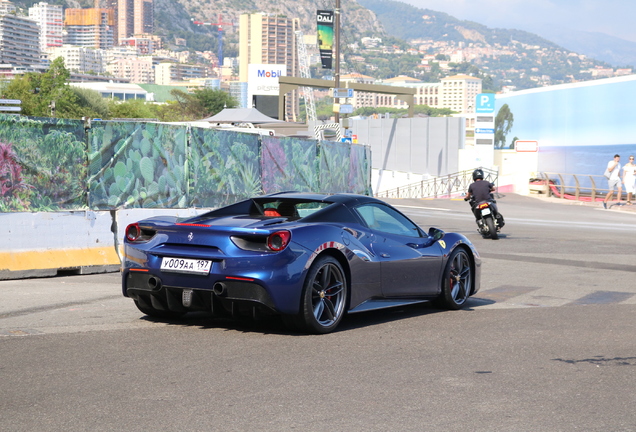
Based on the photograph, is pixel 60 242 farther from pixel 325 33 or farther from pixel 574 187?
pixel 325 33

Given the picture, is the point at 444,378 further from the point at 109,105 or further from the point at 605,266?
the point at 109,105

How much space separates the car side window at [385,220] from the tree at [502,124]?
46.7 meters

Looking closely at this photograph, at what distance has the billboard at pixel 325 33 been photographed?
153 ft

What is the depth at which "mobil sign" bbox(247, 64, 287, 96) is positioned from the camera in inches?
4806

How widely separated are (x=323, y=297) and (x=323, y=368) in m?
1.32

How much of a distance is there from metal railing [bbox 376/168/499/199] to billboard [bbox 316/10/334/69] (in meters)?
9.81

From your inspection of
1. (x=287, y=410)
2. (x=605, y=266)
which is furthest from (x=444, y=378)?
(x=605, y=266)

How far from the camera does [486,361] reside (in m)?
6.11

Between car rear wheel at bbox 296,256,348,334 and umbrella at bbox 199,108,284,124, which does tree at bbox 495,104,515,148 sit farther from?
car rear wheel at bbox 296,256,348,334

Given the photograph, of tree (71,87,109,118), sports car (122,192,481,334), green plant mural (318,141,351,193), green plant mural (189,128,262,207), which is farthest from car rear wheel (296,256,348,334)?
tree (71,87,109,118)

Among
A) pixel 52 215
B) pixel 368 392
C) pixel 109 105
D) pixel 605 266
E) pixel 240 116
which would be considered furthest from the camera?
pixel 109 105

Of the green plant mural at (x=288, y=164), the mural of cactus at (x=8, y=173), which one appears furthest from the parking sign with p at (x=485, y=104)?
the mural of cactus at (x=8, y=173)

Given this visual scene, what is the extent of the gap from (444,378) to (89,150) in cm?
759

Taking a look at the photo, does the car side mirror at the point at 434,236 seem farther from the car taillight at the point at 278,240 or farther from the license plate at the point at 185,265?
the license plate at the point at 185,265
